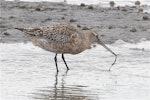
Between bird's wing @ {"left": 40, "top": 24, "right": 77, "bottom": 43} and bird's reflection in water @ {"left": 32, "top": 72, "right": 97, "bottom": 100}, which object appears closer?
bird's reflection in water @ {"left": 32, "top": 72, "right": 97, "bottom": 100}

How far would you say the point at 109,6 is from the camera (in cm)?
2230

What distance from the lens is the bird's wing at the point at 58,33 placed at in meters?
12.4

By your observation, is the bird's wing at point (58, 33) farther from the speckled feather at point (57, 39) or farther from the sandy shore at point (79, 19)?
the sandy shore at point (79, 19)

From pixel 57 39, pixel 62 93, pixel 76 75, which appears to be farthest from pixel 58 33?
pixel 62 93

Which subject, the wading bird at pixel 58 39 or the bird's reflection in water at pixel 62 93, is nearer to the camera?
the bird's reflection in water at pixel 62 93

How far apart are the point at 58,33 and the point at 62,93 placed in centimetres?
271

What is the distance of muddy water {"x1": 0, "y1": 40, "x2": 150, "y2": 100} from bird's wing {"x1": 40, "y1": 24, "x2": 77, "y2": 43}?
512mm

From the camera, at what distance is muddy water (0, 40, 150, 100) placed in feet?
32.1

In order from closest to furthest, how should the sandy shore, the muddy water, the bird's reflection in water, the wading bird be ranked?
the bird's reflection in water → the muddy water → the wading bird → the sandy shore

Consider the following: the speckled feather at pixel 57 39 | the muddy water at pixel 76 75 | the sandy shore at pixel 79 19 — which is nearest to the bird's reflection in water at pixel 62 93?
the muddy water at pixel 76 75

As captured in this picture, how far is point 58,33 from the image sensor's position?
12438mm

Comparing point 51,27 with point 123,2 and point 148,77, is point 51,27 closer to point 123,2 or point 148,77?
point 148,77

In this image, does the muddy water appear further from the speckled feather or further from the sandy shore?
the sandy shore

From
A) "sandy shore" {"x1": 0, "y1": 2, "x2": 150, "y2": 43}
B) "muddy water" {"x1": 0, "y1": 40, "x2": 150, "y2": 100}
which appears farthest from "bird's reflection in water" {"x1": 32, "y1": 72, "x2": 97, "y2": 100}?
"sandy shore" {"x1": 0, "y1": 2, "x2": 150, "y2": 43}
